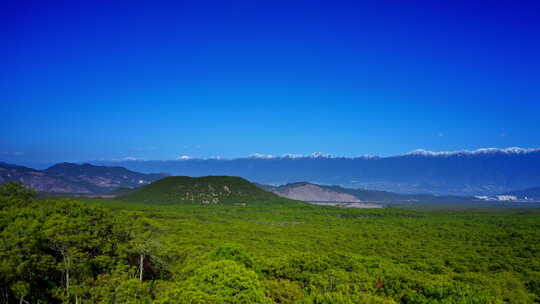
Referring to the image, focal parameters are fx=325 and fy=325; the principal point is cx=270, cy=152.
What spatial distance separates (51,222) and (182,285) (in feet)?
47.9

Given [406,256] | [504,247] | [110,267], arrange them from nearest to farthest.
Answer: [110,267]
[406,256]
[504,247]

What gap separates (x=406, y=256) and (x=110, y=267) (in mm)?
55265

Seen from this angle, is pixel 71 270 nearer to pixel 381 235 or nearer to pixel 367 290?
pixel 367 290

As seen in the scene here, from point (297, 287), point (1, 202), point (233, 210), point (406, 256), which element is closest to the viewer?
point (297, 287)

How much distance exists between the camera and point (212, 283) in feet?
89.9

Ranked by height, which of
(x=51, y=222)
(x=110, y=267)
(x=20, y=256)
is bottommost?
(x=110, y=267)

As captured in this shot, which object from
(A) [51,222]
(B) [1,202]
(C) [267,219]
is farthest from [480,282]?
(C) [267,219]

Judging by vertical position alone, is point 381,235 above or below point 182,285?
below

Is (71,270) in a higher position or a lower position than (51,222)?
lower

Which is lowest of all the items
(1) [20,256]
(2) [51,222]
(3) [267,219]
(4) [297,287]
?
(3) [267,219]

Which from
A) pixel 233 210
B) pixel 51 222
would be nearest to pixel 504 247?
pixel 51 222

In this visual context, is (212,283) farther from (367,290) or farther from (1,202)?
(1,202)

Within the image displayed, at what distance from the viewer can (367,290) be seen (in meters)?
32.8

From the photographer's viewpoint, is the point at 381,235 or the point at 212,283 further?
the point at 381,235
